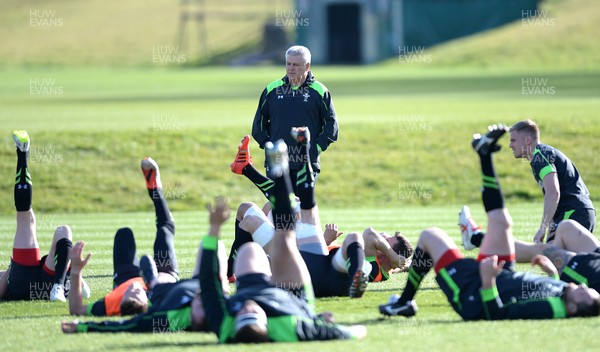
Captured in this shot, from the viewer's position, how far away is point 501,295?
957cm

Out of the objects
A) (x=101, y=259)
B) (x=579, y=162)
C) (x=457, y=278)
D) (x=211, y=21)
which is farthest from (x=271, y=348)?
(x=211, y=21)

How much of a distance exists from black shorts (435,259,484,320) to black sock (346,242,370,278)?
50.7 inches

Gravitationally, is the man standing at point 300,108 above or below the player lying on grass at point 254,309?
above

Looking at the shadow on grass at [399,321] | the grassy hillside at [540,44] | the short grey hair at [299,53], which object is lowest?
the shadow on grass at [399,321]

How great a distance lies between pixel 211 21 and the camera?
102750 millimetres

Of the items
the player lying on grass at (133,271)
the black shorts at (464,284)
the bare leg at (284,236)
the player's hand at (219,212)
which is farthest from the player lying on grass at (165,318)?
the black shorts at (464,284)

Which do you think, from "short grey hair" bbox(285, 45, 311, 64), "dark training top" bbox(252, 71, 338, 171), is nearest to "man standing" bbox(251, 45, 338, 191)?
"dark training top" bbox(252, 71, 338, 171)

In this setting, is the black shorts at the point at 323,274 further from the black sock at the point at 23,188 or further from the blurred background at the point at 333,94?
the blurred background at the point at 333,94

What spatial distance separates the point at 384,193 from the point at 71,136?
7636 mm

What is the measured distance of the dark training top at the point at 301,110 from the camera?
1404 cm

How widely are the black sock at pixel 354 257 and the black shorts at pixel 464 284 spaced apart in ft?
4.22

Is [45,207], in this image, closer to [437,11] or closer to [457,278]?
[457,278]

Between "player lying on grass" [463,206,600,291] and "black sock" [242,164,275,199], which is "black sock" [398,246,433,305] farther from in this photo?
"black sock" [242,164,275,199]

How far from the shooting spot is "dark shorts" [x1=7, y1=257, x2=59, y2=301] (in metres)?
11.6
